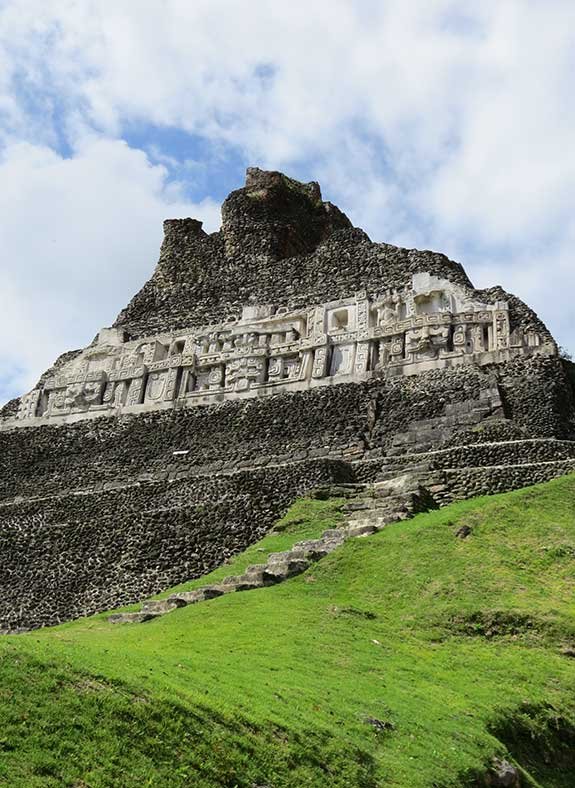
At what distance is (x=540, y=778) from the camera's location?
405 inches

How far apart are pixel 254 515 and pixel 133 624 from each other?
5.88 m

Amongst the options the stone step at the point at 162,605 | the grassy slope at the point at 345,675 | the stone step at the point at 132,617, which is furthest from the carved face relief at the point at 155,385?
the stone step at the point at 162,605

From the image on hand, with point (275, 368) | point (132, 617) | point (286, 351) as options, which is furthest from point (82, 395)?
point (132, 617)

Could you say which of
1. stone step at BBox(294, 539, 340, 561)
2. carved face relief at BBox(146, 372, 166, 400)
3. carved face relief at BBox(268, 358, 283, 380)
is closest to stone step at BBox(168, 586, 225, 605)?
stone step at BBox(294, 539, 340, 561)

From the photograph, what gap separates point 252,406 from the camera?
29.7 m

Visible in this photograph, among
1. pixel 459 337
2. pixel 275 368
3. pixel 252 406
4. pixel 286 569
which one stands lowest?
pixel 286 569

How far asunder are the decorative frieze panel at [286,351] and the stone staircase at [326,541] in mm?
7618

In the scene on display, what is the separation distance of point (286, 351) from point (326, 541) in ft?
45.3

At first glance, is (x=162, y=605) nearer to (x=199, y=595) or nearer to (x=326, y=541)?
(x=199, y=595)

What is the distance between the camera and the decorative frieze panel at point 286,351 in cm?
2823

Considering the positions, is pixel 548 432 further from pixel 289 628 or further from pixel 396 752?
pixel 396 752

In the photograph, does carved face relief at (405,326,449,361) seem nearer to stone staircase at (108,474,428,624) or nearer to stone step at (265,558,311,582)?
stone staircase at (108,474,428,624)

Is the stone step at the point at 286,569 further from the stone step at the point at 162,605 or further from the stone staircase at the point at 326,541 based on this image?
the stone step at the point at 162,605

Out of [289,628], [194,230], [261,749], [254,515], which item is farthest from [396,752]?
[194,230]
